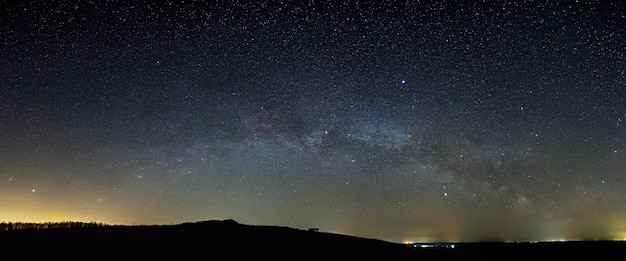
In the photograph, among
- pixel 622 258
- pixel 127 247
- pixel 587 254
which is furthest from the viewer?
pixel 587 254

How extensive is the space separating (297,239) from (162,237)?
22.8 ft

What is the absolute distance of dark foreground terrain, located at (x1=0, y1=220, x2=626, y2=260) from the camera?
17406 mm

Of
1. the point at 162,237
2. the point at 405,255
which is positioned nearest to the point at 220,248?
the point at 162,237

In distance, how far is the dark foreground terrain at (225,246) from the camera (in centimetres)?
1741

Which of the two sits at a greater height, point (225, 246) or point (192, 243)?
point (192, 243)

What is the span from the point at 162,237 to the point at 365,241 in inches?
440

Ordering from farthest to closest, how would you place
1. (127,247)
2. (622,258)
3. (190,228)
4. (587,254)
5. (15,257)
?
(190,228)
(587,254)
(622,258)
(127,247)
(15,257)

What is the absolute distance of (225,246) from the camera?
19.3 m

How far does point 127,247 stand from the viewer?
18188mm

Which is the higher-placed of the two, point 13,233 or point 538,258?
point 13,233

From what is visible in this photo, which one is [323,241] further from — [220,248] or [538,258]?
[538,258]

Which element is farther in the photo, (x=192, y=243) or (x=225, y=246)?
(x=192, y=243)

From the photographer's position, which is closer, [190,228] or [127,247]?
[127,247]

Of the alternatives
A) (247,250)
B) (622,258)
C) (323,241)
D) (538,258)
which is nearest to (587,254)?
(622,258)
